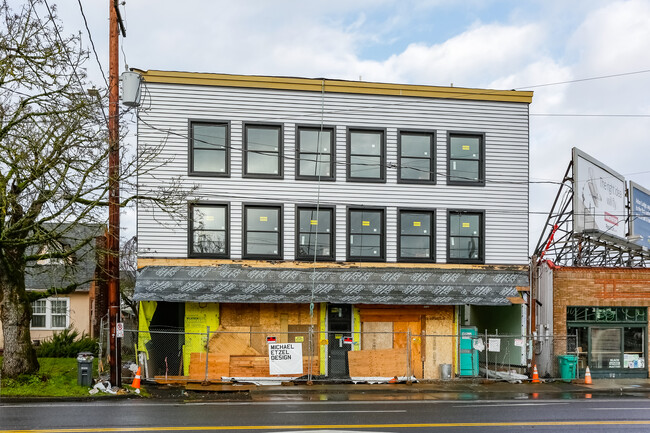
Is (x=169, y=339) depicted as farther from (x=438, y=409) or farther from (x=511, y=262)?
(x=511, y=262)

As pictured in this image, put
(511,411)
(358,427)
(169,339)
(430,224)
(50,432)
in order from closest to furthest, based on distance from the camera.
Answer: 1. (50,432)
2. (358,427)
3. (511,411)
4. (169,339)
5. (430,224)

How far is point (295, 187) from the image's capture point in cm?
2339

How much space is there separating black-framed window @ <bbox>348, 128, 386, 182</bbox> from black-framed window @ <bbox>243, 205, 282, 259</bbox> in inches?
131

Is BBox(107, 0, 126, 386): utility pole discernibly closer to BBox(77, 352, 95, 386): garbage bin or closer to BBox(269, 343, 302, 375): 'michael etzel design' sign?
BBox(77, 352, 95, 386): garbage bin

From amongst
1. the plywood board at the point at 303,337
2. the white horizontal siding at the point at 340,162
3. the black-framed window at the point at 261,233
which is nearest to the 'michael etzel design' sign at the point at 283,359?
the plywood board at the point at 303,337

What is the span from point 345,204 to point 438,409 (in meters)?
9.37

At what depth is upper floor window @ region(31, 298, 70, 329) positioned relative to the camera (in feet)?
97.0

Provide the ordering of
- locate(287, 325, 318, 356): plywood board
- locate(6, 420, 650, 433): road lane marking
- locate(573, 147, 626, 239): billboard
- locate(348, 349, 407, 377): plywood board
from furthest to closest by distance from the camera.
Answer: locate(573, 147, 626, 239): billboard, locate(287, 325, 318, 356): plywood board, locate(348, 349, 407, 377): plywood board, locate(6, 420, 650, 433): road lane marking

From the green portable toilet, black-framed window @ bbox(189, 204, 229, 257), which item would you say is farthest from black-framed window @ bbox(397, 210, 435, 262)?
black-framed window @ bbox(189, 204, 229, 257)

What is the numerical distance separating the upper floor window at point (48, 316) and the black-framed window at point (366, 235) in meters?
14.5

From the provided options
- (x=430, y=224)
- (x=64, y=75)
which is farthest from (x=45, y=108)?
(x=430, y=224)

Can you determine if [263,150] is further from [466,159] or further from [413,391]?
[413,391]

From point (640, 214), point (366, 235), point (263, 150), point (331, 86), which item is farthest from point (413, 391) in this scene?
point (640, 214)

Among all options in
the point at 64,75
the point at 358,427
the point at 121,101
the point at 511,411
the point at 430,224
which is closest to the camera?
the point at 358,427
